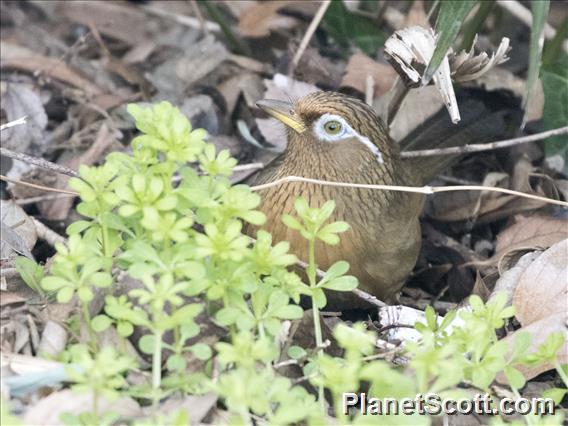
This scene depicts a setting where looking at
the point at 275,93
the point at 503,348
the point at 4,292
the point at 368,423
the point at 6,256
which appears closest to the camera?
the point at 368,423

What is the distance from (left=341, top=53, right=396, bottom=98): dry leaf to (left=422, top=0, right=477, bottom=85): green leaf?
4.39 ft

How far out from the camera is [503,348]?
10.8 feet

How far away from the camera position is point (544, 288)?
4.21 meters

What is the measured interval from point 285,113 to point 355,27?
5.52 ft

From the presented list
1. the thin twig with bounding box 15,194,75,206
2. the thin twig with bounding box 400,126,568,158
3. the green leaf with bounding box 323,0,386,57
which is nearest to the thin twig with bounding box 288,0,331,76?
the green leaf with bounding box 323,0,386,57

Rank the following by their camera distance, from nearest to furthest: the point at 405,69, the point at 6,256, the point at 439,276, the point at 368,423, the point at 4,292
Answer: the point at 368,423
the point at 4,292
the point at 6,256
the point at 405,69
the point at 439,276

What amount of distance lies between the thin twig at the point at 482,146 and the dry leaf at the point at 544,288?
0.99 meters

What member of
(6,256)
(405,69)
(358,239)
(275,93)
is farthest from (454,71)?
(6,256)

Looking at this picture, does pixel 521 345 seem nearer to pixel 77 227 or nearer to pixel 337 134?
pixel 77 227

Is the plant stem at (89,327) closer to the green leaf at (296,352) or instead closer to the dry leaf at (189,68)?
the green leaf at (296,352)

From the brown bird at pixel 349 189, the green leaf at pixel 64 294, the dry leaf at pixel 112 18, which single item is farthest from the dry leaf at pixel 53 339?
the dry leaf at pixel 112 18

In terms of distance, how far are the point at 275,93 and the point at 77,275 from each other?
9.28 feet

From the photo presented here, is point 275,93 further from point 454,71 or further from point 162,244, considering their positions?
point 162,244

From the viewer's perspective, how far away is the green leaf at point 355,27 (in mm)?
6297
